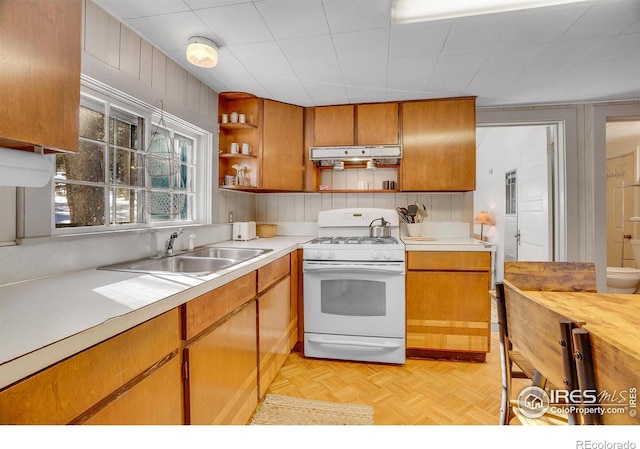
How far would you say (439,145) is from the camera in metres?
2.71

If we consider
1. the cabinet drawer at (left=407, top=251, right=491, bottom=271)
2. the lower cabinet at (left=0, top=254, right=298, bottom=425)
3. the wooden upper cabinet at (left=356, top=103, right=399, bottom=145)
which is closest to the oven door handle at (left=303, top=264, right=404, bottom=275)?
the cabinet drawer at (left=407, top=251, right=491, bottom=271)

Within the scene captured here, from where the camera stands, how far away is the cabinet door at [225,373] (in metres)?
1.11

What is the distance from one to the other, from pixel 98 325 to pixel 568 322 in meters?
1.11

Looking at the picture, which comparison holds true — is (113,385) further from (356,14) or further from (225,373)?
(356,14)

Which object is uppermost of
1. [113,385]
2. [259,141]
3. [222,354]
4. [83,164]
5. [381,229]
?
[259,141]

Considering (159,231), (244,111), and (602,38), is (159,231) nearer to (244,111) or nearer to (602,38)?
(244,111)

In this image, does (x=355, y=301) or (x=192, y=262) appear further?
(x=355, y=301)

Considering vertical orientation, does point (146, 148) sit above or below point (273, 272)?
above

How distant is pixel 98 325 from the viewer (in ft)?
2.38

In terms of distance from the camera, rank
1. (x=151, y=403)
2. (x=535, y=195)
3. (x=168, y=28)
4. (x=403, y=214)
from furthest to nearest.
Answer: (x=535, y=195) < (x=403, y=214) < (x=168, y=28) < (x=151, y=403)

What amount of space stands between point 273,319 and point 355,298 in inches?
27.1

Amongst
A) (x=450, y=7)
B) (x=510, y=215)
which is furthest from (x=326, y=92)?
Result: (x=510, y=215)

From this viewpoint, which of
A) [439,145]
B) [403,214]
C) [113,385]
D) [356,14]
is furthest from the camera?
[403,214]

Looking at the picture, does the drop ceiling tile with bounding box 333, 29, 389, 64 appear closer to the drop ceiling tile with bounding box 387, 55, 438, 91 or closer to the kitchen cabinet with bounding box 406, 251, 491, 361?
the drop ceiling tile with bounding box 387, 55, 438, 91
